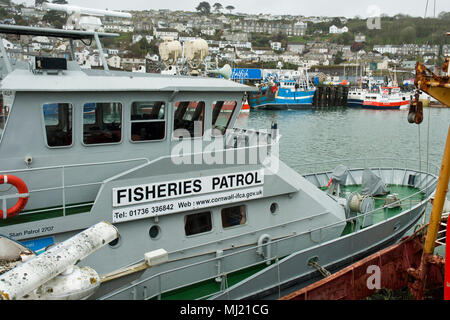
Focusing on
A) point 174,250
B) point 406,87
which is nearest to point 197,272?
point 174,250

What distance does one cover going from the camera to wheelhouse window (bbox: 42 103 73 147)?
676 centimetres

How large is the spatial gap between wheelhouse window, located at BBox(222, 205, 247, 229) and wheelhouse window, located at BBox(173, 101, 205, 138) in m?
1.66

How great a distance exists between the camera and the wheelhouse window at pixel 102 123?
23.2 ft

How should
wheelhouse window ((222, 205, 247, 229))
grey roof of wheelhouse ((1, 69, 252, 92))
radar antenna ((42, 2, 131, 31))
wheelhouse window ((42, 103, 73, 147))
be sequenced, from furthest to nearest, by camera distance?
radar antenna ((42, 2, 131, 31)) → wheelhouse window ((222, 205, 247, 229)) → wheelhouse window ((42, 103, 73, 147)) → grey roof of wheelhouse ((1, 69, 252, 92))

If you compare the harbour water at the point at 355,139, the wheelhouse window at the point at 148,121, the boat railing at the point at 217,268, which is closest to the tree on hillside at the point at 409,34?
the boat railing at the point at 217,268

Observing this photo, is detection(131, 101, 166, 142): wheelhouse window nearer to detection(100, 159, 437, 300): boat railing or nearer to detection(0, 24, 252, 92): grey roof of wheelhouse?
detection(0, 24, 252, 92): grey roof of wheelhouse

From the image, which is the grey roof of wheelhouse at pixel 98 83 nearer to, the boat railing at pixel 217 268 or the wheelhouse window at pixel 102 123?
the wheelhouse window at pixel 102 123

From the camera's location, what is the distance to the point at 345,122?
51500 millimetres

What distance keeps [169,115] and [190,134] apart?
655 mm

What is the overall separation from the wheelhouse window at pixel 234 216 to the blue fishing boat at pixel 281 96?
55908mm

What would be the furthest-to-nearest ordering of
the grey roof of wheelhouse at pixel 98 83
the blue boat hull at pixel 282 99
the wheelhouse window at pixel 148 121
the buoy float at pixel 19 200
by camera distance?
the blue boat hull at pixel 282 99 → the wheelhouse window at pixel 148 121 → the grey roof of wheelhouse at pixel 98 83 → the buoy float at pixel 19 200

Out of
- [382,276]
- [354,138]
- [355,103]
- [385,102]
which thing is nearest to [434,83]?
[382,276]

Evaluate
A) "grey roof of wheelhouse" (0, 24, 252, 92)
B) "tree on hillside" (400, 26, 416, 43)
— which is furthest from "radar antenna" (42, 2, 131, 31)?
"tree on hillside" (400, 26, 416, 43)

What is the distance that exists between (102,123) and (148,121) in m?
0.82
